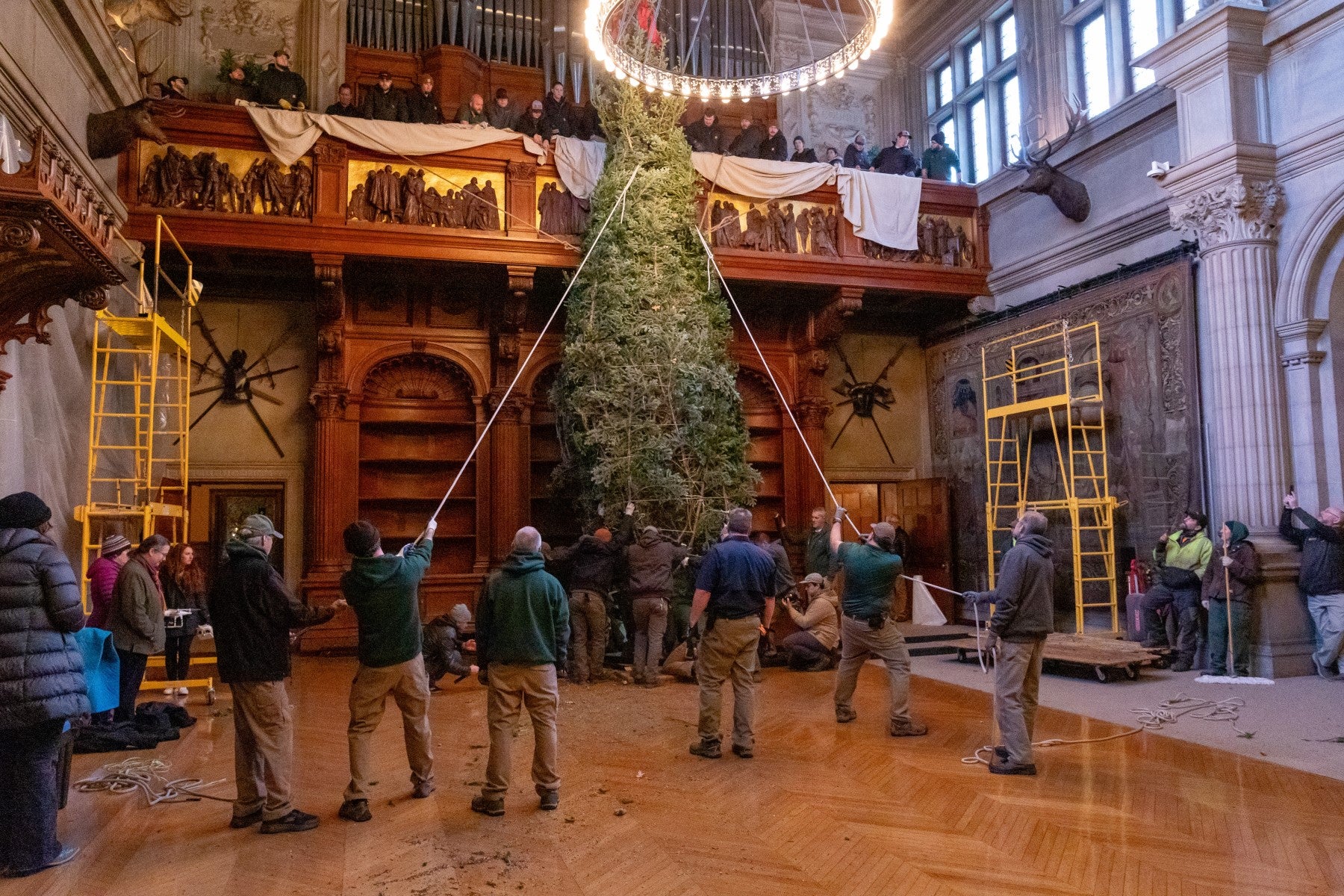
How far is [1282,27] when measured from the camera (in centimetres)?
775

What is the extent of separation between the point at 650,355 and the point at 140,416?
458cm

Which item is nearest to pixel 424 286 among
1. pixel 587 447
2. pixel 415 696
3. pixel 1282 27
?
pixel 587 447

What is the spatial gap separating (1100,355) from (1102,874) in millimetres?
7397

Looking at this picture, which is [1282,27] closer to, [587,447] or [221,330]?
[587,447]

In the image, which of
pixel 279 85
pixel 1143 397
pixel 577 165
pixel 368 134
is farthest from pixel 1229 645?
pixel 279 85

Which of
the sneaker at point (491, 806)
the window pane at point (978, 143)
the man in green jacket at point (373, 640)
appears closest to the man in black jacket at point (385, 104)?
the man in green jacket at point (373, 640)

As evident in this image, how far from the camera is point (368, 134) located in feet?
31.1

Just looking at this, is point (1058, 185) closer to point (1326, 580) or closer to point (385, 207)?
point (1326, 580)

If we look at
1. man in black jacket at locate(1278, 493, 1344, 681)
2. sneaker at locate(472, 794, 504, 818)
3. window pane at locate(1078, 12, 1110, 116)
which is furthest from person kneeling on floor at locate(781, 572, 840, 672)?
window pane at locate(1078, 12, 1110, 116)

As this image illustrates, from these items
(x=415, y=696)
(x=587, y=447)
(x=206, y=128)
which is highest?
(x=206, y=128)

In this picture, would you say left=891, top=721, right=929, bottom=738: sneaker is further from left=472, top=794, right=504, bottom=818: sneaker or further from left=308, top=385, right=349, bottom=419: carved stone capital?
left=308, top=385, right=349, bottom=419: carved stone capital

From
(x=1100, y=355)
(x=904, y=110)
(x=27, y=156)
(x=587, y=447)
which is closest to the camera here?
(x=27, y=156)

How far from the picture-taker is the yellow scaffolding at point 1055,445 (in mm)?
9312

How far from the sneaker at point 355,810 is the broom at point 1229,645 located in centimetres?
660
